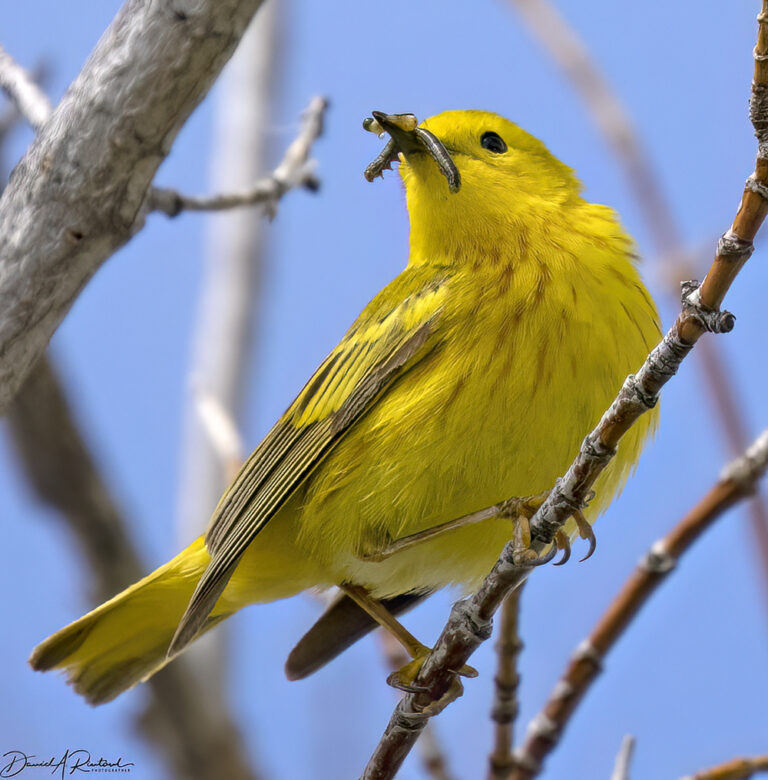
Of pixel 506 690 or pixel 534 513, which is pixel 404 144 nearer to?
pixel 534 513

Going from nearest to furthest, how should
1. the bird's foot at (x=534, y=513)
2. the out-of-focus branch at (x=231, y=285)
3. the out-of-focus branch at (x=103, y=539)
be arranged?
the bird's foot at (x=534, y=513), the out-of-focus branch at (x=103, y=539), the out-of-focus branch at (x=231, y=285)

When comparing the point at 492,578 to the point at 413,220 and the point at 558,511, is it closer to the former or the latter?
the point at 558,511

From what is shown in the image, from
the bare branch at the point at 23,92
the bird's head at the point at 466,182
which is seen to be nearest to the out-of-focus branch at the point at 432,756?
the bird's head at the point at 466,182

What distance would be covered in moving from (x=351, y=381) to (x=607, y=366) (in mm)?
851

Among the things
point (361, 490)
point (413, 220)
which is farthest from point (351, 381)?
point (413, 220)

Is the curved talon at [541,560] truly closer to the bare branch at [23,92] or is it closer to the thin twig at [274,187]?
the thin twig at [274,187]

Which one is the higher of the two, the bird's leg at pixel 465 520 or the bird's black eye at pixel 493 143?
the bird's black eye at pixel 493 143

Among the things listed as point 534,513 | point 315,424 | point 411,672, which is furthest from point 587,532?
point 315,424

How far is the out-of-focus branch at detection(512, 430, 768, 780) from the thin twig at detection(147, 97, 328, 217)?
167cm

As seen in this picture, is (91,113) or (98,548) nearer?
(91,113)

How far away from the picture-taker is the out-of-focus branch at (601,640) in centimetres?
308

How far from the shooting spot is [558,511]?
2.28 metres

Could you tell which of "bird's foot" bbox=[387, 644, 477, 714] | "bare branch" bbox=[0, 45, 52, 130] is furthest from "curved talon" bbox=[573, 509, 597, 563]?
"bare branch" bbox=[0, 45, 52, 130]

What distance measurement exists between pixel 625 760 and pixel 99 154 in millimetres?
2100
